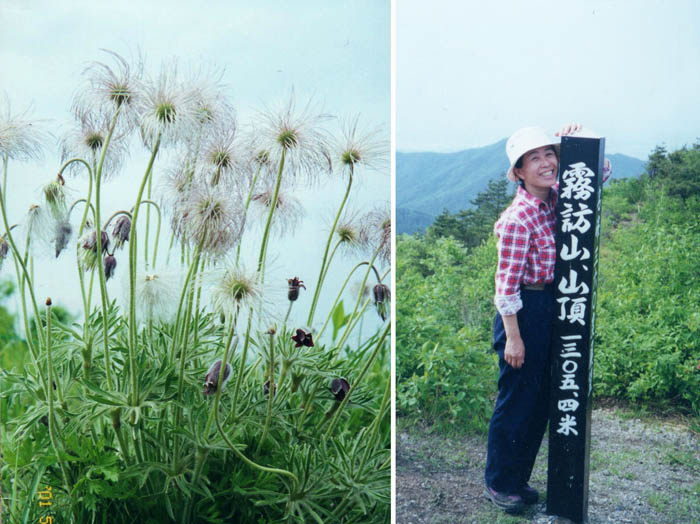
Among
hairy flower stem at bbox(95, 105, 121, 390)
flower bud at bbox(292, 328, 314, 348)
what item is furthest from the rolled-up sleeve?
hairy flower stem at bbox(95, 105, 121, 390)

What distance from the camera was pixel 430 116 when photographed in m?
2.96

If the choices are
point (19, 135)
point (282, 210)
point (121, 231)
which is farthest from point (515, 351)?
point (19, 135)

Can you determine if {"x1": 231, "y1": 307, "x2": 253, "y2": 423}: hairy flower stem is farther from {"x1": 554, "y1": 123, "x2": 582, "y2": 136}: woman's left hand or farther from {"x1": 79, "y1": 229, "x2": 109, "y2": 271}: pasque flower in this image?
{"x1": 554, "y1": 123, "x2": 582, "y2": 136}: woman's left hand

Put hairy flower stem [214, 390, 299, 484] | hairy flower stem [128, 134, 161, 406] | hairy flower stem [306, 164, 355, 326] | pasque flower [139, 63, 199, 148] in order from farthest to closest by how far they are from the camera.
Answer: hairy flower stem [306, 164, 355, 326] → pasque flower [139, 63, 199, 148] → hairy flower stem [128, 134, 161, 406] → hairy flower stem [214, 390, 299, 484]

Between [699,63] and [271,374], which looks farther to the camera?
[699,63]

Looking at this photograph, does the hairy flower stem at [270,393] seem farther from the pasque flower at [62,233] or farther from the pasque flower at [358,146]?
the pasque flower at [62,233]

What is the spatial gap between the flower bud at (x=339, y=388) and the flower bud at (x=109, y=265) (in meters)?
1.01

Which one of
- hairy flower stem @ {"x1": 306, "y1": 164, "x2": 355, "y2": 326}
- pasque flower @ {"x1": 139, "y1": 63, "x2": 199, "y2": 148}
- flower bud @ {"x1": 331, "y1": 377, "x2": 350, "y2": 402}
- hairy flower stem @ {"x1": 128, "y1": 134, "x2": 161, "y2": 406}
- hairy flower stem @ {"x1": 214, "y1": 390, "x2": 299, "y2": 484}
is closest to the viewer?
hairy flower stem @ {"x1": 214, "y1": 390, "x2": 299, "y2": 484}

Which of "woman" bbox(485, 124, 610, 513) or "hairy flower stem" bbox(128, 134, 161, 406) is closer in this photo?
"hairy flower stem" bbox(128, 134, 161, 406)

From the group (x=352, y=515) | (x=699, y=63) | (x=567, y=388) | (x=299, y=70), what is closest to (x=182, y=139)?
(x=299, y=70)

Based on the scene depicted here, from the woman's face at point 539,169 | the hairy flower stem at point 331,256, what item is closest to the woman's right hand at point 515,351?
the woman's face at point 539,169

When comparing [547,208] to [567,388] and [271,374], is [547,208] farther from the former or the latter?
[271,374]

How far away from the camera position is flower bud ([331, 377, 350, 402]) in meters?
2.86

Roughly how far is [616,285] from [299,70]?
5.24 ft
